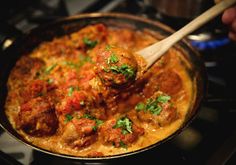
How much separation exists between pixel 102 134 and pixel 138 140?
28 centimetres

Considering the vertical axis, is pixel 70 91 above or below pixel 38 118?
above

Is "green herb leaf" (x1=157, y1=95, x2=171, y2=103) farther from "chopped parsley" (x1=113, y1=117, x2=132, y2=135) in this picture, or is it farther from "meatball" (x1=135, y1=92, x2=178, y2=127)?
"chopped parsley" (x1=113, y1=117, x2=132, y2=135)

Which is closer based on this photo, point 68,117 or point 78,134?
point 78,134

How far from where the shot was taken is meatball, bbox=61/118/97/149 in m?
2.28

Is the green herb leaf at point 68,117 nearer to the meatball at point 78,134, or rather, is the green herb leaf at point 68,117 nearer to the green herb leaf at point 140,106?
the meatball at point 78,134

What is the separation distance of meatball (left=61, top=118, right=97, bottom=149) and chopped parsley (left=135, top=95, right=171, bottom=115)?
1.47ft

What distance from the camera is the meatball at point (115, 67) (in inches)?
90.6

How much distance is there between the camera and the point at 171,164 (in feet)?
Answer: 7.91

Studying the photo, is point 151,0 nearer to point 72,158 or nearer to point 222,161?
point 222,161

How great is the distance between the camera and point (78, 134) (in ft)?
7.48

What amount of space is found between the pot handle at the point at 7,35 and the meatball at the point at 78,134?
1090mm

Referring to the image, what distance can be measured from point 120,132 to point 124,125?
0.24 ft

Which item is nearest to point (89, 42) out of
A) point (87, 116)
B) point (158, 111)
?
point (87, 116)

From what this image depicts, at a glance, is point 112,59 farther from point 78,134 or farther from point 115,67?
point 78,134
